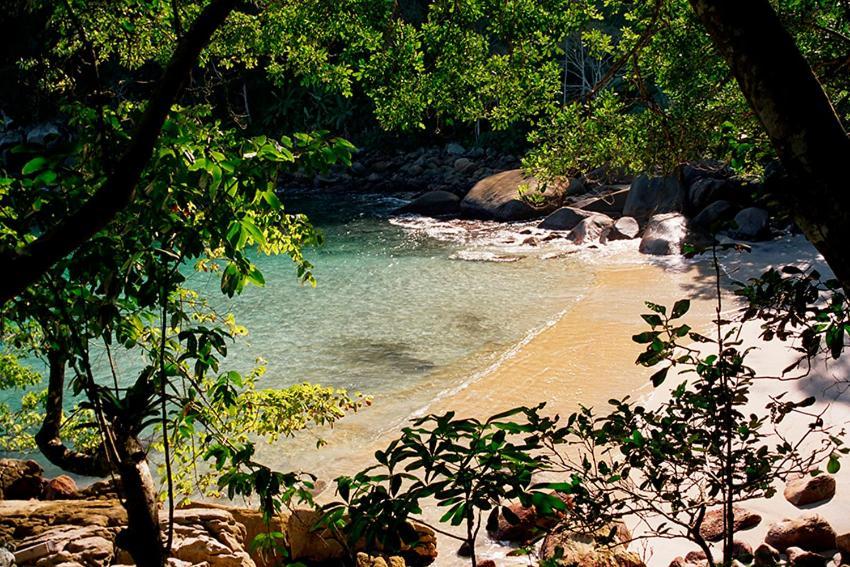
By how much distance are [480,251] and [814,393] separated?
11.7 metres

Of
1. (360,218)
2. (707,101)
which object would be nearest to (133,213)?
(707,101)

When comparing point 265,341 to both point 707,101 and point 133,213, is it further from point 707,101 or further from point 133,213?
point 133,213

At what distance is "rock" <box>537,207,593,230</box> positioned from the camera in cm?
1942

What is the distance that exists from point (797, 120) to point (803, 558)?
3.08m

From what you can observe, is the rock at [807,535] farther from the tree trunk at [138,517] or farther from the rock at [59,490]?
the rock at [59,490]

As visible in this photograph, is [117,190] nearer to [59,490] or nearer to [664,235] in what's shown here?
[59,490]

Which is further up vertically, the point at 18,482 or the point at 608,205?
the point at 608,205

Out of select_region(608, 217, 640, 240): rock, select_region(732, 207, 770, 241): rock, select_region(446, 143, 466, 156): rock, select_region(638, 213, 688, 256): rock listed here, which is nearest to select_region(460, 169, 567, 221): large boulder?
select_region(608, 217, 640, 240): rock

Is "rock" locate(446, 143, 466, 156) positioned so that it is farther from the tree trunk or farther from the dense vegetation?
the tree trunk

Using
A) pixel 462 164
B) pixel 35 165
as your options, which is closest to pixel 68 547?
pixel 35 165

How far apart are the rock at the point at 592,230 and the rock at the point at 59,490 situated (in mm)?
13877

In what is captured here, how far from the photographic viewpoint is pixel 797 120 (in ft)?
5.60

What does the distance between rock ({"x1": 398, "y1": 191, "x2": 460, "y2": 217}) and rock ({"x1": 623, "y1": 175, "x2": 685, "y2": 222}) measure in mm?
6536

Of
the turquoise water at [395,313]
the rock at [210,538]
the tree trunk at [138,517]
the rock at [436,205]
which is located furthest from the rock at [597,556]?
the rock at [436,205]
